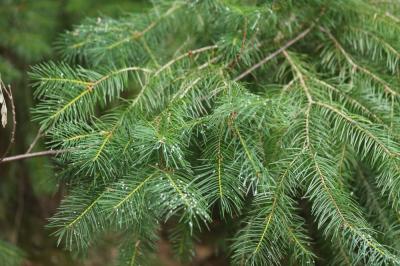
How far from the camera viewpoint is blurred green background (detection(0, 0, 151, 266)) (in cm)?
196

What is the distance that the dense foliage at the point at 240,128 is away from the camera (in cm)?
112

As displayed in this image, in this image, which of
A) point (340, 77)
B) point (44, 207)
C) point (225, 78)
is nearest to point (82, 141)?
point (225, 78)

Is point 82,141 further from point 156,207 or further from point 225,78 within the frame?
point 225,78

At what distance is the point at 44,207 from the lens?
2.39 m

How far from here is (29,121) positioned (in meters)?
2.10

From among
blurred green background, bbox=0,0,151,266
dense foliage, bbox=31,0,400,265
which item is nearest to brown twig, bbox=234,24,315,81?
dense foliage, bbox=31,0,400,265

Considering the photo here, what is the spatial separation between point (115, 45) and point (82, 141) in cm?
47

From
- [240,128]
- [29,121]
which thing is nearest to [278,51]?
[240,128]

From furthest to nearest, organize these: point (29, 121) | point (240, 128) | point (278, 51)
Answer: point (29, 121), point (278, 51), point (240, 128)

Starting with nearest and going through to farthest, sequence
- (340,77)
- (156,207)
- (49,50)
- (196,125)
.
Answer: (156,207), (196,125), (340,77), (49,50)

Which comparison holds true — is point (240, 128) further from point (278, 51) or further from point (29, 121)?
point (29, 121)

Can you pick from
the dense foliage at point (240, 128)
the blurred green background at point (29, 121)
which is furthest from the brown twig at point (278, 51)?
the blurred green background at point (29, 121)

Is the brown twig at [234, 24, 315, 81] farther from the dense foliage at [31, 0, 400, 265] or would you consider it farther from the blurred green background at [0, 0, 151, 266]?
the blurred green background at [0, 0, 151, 266]

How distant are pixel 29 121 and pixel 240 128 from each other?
1.22m
